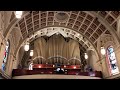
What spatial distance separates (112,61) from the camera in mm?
15141

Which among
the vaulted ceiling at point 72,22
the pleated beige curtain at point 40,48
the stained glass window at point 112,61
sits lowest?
the stained glass window at point 112,61

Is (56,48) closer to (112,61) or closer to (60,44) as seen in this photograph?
(60,44)

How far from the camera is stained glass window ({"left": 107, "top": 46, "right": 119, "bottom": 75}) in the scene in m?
14.6

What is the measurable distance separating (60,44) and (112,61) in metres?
8.59

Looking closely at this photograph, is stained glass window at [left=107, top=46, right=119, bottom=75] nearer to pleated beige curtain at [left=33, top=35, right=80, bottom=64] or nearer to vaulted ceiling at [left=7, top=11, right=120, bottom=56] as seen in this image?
vaulted ceiling at [left=7, top=11, right=120, bottom=56]

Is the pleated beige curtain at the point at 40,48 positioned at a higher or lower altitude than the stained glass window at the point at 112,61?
higher

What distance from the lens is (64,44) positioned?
2148 centimetres

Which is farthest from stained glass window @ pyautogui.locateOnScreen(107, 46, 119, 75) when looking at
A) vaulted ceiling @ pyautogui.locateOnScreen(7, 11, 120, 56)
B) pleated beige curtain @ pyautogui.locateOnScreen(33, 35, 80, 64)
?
pleated beige curtain @ pyautogui.locateOnScreen(33, 35, 80, 64)

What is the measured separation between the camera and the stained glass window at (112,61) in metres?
14.6

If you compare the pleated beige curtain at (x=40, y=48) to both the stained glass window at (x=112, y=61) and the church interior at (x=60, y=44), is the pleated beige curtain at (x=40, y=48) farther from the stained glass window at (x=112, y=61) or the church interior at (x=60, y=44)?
the stained glass window at (x=112, y=61)

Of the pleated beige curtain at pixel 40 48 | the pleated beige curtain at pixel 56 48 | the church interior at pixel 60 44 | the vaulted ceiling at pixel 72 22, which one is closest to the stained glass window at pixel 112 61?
the church interior at pixel 60 44
